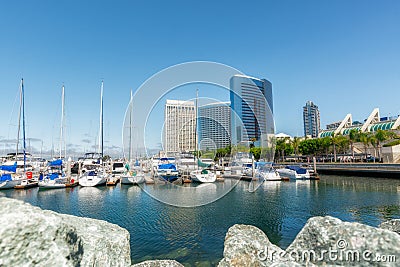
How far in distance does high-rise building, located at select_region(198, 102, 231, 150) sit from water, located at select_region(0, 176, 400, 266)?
1120 centimetres

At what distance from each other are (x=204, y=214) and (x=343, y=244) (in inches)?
626

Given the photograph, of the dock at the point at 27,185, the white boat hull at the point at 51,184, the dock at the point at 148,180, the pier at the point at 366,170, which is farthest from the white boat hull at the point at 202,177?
the pier at the point at 366,170

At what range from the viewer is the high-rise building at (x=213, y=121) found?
31.3m

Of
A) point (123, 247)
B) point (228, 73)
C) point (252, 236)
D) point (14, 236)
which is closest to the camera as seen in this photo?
point (14, 236)

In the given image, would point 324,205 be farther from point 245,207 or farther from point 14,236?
point 14,236

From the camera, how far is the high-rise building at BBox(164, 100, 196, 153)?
29.2 m

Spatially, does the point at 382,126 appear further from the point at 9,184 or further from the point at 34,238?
the point at 9,184

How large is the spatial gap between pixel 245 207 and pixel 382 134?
57.7m

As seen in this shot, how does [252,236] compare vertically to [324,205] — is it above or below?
above

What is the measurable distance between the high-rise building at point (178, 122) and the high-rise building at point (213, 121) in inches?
57.4

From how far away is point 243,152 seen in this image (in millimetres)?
62688

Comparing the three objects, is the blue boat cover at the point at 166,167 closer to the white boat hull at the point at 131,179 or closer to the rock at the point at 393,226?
the white boat hull at the point at 131,179

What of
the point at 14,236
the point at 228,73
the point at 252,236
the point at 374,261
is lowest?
the point at 252,236

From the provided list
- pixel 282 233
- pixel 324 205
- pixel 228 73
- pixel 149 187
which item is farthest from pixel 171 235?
pixel 149 187
